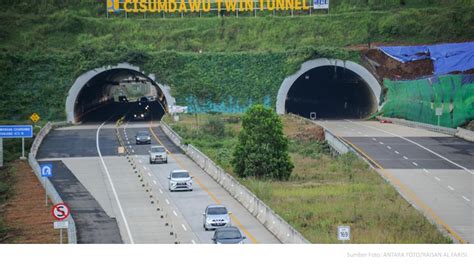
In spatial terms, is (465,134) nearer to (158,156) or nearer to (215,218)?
(158,156)

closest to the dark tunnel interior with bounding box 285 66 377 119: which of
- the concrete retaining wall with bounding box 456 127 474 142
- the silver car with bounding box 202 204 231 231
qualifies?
the concrete retaining wall with bounding box 456 127 474 142

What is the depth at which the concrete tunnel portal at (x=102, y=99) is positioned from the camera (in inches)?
4167

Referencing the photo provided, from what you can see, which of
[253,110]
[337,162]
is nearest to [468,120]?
[337,162]

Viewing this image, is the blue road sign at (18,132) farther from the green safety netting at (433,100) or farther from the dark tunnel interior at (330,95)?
the dark tunnel interior at (330,95)

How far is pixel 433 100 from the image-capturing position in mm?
88875

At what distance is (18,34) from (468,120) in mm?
56226

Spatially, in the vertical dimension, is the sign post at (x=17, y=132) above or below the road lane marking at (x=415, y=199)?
above

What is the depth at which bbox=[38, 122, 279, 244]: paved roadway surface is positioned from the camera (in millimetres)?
45812

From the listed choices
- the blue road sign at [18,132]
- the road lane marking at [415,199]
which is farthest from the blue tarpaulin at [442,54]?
the blue road sign at [18,132]

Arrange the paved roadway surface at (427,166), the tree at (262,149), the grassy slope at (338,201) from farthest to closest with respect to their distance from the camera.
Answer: the tree at (262,149)
the paved roadway surface at (427,166)
the grassy slope at (338,201)

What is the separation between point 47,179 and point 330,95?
2580 inches

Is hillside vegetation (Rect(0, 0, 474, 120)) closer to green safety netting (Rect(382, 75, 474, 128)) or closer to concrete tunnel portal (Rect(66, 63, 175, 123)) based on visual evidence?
concrete tunnel portal (Rect(66, 63, 175, 123))

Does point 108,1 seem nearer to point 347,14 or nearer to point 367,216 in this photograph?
point 347,14

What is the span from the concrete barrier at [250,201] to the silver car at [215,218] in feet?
6.61
